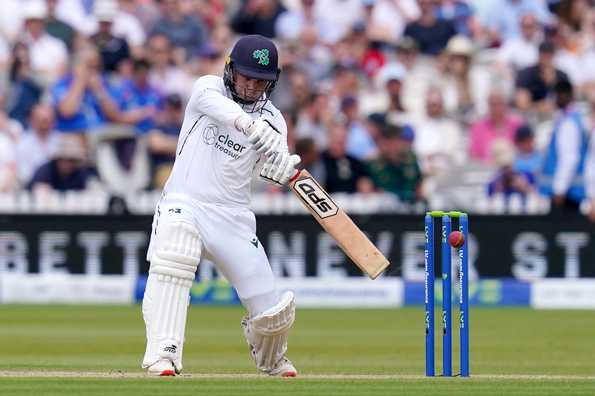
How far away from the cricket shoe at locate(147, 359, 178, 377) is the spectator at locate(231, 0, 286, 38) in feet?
28.4

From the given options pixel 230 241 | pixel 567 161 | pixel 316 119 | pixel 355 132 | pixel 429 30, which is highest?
pixel 429 30

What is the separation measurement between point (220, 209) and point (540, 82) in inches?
319

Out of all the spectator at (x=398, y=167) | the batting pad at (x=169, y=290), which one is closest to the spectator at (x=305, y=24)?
the spectator at (x=398, y=167)

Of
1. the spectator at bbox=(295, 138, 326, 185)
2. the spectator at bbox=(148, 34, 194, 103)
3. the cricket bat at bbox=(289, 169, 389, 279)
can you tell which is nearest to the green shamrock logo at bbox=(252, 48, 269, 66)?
the cricket bat at bbox=(289, 169, 389, 279)

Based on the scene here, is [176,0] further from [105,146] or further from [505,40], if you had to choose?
[505,40]

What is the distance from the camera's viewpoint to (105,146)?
13.4 metres

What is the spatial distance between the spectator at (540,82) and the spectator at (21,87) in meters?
4.41

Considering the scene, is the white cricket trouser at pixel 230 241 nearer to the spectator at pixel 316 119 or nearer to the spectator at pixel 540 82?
the spectator at pixel 316 119

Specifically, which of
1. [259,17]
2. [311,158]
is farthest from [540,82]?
[259,17]

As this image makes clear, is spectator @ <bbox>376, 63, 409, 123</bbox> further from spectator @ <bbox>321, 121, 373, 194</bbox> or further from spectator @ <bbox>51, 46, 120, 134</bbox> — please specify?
spectator @ <bbox>51, 46, 120, 134</bbox>

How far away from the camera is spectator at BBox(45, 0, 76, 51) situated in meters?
14.5

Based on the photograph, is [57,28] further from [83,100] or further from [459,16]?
[459,16]

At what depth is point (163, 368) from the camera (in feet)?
21.3

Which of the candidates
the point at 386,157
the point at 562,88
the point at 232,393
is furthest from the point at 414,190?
the point at 232,393
